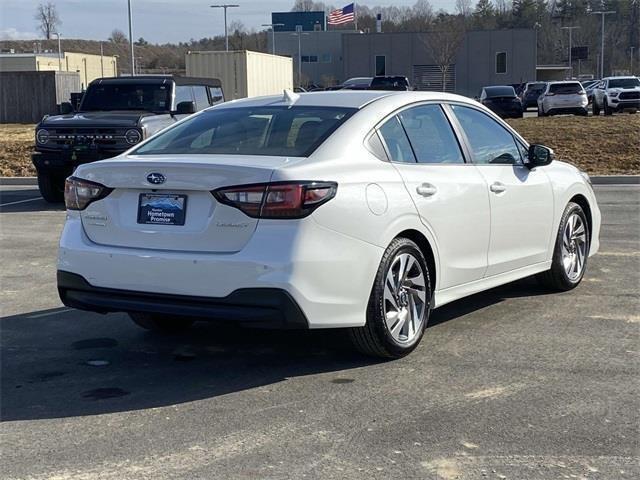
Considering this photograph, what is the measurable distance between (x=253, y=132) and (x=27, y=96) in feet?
125

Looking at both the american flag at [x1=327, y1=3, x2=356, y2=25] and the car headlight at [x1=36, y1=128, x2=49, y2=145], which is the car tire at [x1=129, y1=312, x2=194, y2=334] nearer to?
the car headlight at [x1=36, y1=128, x2=49, y2=145]

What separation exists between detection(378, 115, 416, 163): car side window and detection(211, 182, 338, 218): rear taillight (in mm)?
991

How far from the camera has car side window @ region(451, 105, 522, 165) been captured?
251 inches

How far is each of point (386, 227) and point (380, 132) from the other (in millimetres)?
744

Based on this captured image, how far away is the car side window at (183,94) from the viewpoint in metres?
14.3

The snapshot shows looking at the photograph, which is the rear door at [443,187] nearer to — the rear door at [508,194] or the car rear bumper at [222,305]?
the rear door at [508,194]

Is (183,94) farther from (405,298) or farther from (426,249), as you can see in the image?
(405,298)

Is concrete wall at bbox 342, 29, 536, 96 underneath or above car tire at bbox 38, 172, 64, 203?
above

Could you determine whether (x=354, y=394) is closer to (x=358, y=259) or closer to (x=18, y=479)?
(x=358, y=259)

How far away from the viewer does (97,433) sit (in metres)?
4.26


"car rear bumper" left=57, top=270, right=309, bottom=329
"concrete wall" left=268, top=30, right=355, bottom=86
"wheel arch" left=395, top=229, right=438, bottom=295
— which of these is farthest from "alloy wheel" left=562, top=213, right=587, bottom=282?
"concrete wall" left=268, top=30, right=355, bottom=86

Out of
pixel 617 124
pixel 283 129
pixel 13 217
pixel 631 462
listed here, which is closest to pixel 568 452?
pixel 631 462

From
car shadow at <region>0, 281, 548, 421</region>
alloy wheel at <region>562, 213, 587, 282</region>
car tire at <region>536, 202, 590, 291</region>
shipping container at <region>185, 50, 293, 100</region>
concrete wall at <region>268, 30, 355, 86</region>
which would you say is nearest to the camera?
car shadow at <region>0, 281, 548, 421</region>

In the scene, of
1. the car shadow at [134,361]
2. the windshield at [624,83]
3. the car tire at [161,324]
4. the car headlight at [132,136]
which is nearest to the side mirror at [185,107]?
the car headlight at [132,136]
